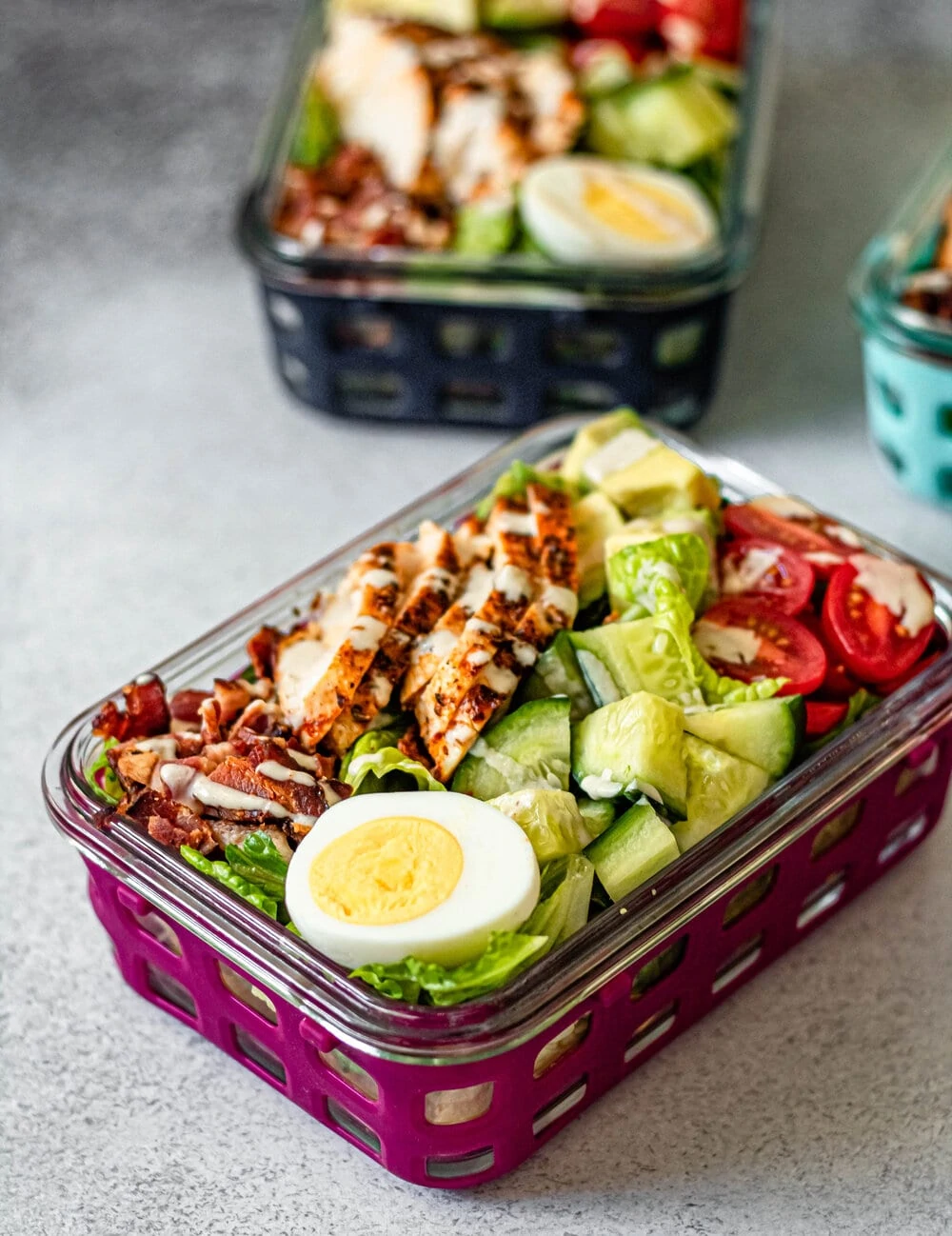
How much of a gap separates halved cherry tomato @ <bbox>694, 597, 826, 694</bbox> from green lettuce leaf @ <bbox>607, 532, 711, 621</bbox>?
5 cm

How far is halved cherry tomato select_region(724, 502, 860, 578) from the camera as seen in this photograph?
250 centimetres

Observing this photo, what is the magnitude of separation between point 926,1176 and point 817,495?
1.56 meters

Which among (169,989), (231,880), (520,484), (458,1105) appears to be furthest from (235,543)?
(458,1105)

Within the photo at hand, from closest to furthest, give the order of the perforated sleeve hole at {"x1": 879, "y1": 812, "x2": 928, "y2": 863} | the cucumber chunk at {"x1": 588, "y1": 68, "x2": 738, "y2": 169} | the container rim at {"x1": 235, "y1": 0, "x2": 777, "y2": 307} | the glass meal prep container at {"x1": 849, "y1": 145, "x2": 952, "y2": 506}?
1. the perforated sleeve hole at {"x1": 879, "y1": 812, "x2": 928, "y2": 863}
2. the glass meal prep container at {"x1": 849, "y1": 145, "x2": 952, "y2": 506}
3. the container rim at {"x1": 235, "y1": 0, "x2": 777, "y2": 307}
4. the cucumber chunk at {"x1": 588, "y1": 68, "x2": 738, "y2": 169}

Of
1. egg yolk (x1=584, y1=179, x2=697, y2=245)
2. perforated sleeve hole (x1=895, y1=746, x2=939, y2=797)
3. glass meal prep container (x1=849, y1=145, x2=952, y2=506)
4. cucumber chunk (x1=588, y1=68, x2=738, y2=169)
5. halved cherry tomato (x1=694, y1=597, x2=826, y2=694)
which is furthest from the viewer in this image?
cucumber chunk (x1=588, y1=68, x2=738, y2=169)

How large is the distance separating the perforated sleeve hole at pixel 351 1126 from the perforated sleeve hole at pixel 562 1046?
244 mm

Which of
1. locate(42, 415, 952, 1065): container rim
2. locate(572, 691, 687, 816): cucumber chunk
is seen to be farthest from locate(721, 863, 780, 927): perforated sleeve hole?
locate(572, 691, 687, 816): cucumber chunk

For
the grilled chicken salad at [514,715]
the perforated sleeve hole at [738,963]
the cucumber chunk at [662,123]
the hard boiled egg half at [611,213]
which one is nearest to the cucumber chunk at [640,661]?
the grilled chicken salad at [514,715]

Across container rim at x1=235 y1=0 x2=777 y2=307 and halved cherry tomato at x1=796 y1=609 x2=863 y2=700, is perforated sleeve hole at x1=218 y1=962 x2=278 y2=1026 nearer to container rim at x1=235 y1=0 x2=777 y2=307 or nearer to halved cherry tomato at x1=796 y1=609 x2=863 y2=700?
halved cherry tomato at x1=796 y1=609 x2=863 y2=700

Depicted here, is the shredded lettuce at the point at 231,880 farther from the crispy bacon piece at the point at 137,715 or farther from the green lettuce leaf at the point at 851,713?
the green lettuce leaf at the point at 851,713

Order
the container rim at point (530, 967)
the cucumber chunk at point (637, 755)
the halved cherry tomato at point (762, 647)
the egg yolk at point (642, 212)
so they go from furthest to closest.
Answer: the egg yolk at point (642, 212)
the halved cherry tomato at point (762, 647)
the cucumber chunk at point (637, 755)
the container rim at point (530, 967)

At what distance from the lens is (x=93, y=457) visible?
359cm

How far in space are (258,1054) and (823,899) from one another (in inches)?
33.4

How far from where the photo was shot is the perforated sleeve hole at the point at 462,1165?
84.7 inches
